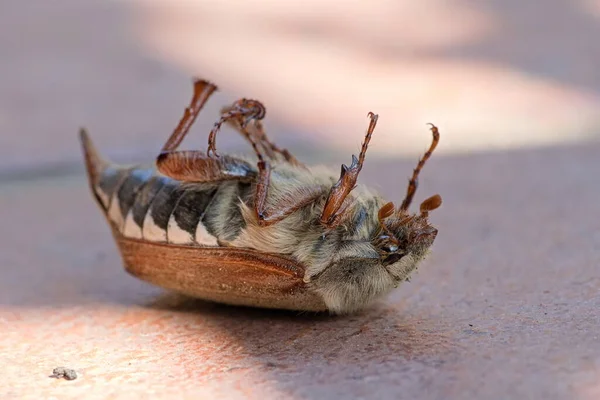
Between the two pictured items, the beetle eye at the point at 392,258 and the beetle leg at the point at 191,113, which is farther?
the beetle leg at the point at 191,113

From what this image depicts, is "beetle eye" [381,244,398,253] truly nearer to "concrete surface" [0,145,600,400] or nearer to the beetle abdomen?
"concrete surface" [0,145,600,400]

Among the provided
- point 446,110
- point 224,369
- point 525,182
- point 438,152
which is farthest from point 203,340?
point 446,110

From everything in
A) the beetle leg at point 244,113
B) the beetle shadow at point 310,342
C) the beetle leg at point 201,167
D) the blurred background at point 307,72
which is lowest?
the beetle shadow at point 310,342

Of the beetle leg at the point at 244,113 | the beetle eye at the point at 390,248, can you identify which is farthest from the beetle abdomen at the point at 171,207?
the beetle eye at the point at 390,248

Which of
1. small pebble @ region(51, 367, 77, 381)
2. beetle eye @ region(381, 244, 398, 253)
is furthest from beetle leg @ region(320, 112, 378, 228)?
small pebble @ region(51, 367, 77, 381)

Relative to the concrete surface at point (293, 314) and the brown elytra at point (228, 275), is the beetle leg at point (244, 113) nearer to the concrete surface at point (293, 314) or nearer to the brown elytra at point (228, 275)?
the brown elytra at point (228, 275)

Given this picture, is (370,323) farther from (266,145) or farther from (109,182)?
(109,182)

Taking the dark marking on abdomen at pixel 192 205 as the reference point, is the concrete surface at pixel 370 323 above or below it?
below
